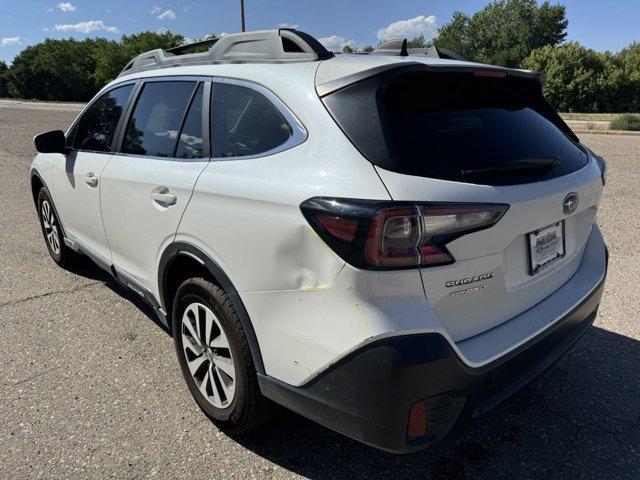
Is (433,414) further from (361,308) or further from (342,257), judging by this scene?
(342,257)

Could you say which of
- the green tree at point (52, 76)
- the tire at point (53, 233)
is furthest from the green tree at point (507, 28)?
the tire at point (53, 233)

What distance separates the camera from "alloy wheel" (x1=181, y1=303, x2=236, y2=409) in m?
2.37

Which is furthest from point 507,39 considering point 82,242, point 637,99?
point 82,242

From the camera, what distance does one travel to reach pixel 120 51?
58125 mm

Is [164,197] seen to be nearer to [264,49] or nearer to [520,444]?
[264,49]

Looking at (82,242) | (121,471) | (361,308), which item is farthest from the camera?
(82,242)

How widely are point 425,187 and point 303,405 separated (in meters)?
0.94

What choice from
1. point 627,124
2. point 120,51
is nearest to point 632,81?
point 627,124

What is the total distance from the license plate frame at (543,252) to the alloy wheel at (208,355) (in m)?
1.35

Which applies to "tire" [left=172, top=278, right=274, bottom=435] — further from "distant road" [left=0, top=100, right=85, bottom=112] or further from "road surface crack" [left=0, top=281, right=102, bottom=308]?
"distant road" [left=0, top=100, right=85, bottom=112]

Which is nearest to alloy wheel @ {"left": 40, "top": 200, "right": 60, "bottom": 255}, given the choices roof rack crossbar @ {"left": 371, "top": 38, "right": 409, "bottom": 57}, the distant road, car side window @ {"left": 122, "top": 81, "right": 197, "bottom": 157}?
car side window @ {"left": 122, "top": 81, "right": 197, "bottom": 157}

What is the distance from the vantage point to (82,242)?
394 centimetres

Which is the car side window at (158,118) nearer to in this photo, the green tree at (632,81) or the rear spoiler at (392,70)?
the rear spoiler at (392,70)

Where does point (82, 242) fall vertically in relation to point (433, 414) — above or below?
above
